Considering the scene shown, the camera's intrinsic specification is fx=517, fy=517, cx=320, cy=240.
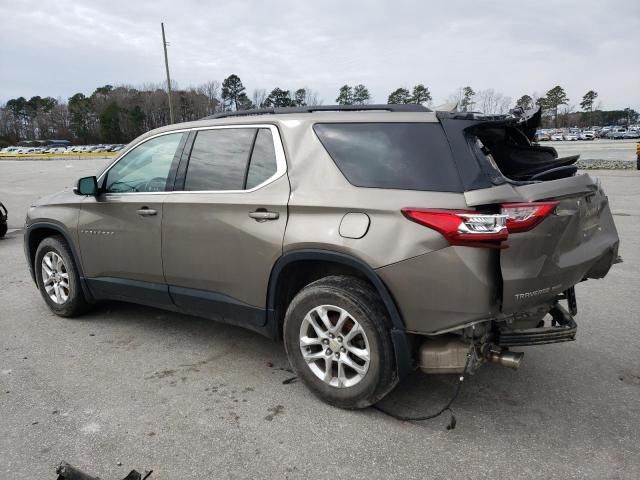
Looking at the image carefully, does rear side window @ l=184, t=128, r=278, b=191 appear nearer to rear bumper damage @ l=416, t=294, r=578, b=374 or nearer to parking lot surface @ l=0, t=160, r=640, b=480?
parking lot surface @ l=0, t=160, r=640, b=480

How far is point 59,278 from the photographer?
4.98 m

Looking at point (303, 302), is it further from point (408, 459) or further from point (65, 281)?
point (65, 281)

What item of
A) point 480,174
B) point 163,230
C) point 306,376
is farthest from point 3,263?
point 480,174

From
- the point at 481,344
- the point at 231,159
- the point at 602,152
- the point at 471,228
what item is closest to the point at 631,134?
the point at 602,152

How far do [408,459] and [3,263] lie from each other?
22.7 feet

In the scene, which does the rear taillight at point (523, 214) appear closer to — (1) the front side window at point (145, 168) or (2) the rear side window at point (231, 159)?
(2) the rear side window at point (231, 159)

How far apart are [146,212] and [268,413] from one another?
1.90 metres

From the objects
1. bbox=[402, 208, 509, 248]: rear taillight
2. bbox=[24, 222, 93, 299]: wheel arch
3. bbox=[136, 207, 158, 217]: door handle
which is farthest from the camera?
bbox=[24, 222, 93, 299]: wheel arch

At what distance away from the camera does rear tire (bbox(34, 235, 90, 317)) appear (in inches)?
191

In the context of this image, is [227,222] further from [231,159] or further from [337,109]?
[337,109]

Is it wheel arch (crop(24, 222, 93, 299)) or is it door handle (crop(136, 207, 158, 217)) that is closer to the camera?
door handle (crop(136, 207, 158, 217))

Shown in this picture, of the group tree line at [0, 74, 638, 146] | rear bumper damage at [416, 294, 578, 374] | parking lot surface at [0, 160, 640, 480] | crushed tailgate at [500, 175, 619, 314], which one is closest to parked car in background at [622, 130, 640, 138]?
tree line at [0, 74, 638, 146]

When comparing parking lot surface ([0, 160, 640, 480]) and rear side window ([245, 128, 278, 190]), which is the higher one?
rear side window ([245, 128, 278, 190])

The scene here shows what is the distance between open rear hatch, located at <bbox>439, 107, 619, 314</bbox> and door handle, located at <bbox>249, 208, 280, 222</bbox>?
3.97ft
